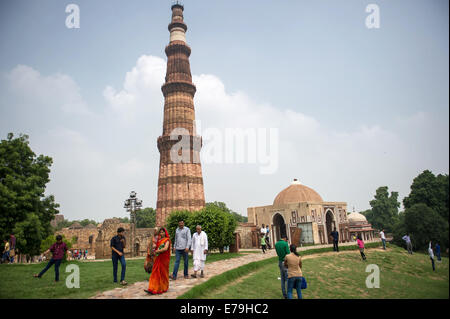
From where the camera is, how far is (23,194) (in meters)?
16.7

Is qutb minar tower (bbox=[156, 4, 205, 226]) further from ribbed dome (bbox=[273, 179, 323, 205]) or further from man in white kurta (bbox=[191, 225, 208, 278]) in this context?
man in white kurta (bbox=[191, 225, 208, 278])

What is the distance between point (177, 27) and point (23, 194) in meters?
26.2

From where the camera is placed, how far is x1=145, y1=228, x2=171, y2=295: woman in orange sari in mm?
6252

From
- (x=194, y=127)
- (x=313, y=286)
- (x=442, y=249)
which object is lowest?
(x=313, y=286)

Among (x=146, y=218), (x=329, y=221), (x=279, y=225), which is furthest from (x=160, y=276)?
(x=146, y=218)

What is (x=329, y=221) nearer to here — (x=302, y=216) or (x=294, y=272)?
(x=302, y=216)

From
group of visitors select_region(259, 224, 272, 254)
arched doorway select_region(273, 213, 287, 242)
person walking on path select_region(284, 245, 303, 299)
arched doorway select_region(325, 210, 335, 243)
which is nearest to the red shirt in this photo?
person walking on path select_region(284, 245, 303, 299)

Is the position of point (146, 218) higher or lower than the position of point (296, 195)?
lower

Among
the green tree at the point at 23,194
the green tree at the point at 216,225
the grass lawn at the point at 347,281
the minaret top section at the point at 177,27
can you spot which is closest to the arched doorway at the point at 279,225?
the green tree at the point at 216,225

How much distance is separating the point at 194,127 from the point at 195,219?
16.7m

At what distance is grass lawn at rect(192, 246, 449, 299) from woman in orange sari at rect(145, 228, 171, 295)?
1.02 metres

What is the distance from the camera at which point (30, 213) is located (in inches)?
655
